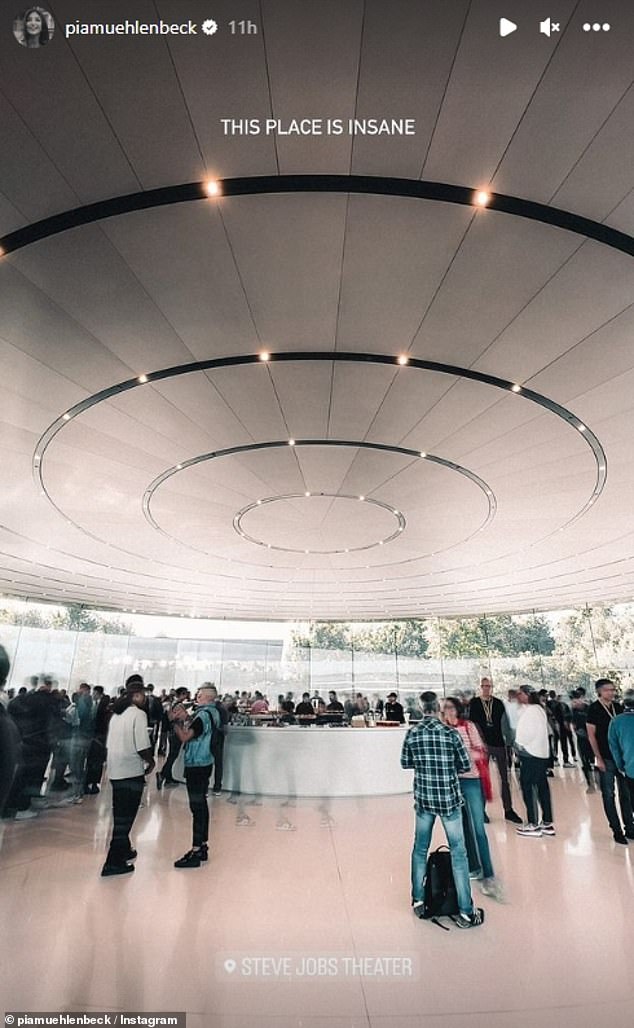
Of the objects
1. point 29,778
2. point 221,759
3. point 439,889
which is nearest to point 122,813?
point 29,778

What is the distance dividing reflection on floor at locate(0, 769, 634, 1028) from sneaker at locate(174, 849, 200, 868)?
Result: 149 millimetres

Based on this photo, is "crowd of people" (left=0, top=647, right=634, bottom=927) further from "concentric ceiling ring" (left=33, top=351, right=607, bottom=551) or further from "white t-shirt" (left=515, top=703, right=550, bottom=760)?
"concentric ceiling ring" (left=33, top=351, right=607, bottom=551)

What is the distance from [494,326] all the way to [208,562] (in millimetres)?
12227

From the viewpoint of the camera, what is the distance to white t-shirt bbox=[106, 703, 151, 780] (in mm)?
5688

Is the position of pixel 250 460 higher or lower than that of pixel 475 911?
higher

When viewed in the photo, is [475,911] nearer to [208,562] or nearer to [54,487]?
[54,487]

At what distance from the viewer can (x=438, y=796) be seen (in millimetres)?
4297

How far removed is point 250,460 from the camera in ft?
27.8

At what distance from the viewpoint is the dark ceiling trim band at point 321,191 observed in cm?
353

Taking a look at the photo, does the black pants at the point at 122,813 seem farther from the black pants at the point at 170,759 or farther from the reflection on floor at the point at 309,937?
the black pants at the point at 170,759

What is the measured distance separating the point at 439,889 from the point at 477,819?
3.63 ft

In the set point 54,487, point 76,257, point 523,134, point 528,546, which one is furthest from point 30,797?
point 528,546

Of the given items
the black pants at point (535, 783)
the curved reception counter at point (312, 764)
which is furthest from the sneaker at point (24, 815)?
the black pants at point (535, 783)

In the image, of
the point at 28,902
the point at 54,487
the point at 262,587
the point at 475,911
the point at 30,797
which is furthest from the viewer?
the point at 262,587
